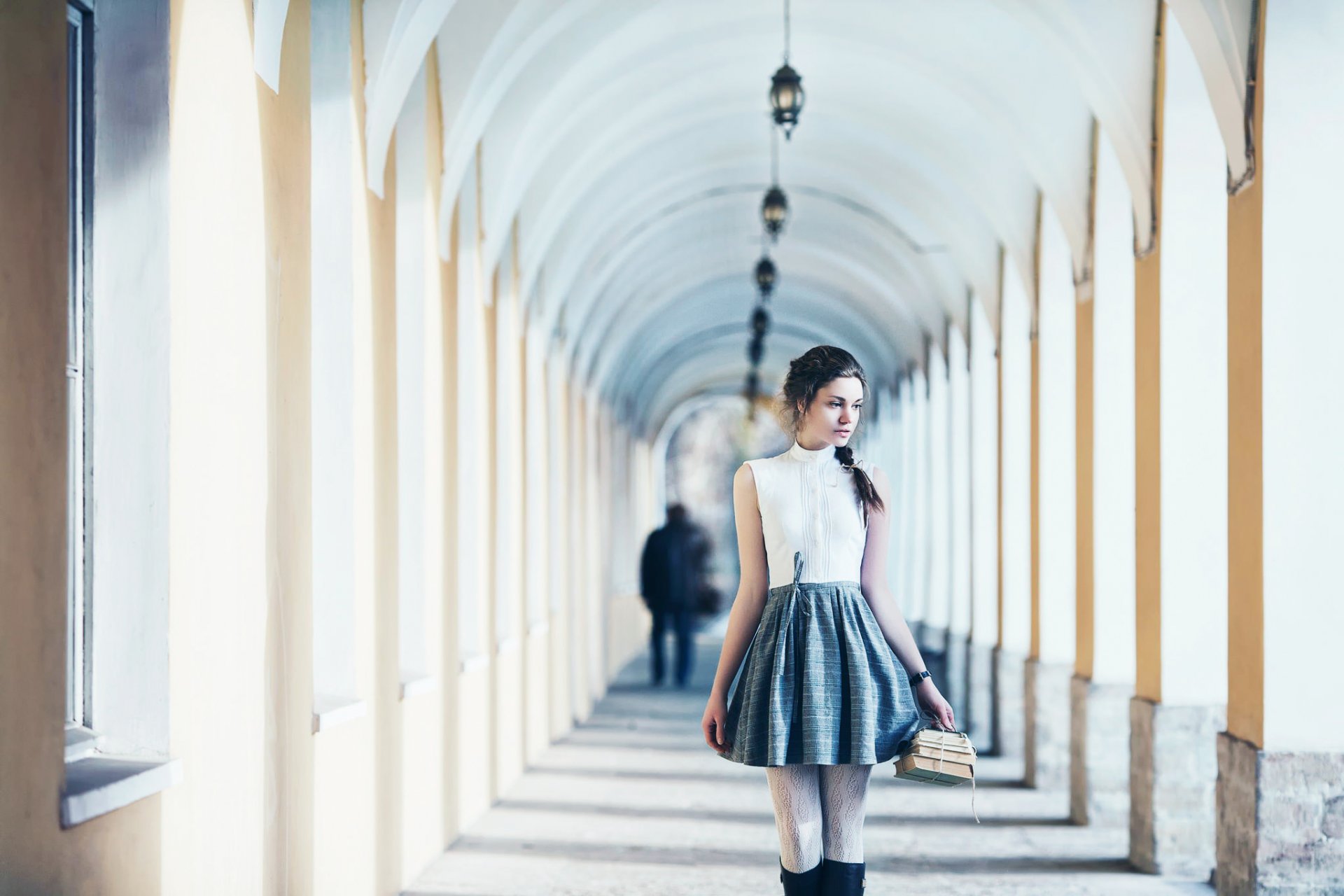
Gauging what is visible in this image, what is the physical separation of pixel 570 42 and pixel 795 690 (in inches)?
241

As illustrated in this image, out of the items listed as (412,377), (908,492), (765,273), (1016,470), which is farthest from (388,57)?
(908,492)

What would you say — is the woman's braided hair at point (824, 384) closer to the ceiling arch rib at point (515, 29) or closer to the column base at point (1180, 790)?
the ceiling arch rib at point (515, 29)

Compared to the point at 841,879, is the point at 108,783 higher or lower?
higher

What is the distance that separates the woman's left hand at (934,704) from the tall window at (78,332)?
7.15 feet

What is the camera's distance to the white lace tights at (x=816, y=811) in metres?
4.04

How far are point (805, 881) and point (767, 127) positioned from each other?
33.3ft

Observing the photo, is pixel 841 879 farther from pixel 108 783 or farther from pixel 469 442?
pixel 469 442

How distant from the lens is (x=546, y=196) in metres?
11.3

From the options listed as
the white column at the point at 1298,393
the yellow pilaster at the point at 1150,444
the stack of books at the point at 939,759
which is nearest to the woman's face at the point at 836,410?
the stack of books at the point at 939,759

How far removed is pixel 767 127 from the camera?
43.9ft

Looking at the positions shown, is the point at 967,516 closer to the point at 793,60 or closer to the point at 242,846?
the point at 793,60

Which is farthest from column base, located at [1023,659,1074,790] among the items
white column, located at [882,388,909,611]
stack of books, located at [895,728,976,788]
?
white column, located at [882,388,909,611]

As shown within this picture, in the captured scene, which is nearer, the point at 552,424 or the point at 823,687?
the point at 823,687

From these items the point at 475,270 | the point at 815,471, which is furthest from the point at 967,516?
the point at 815,471
